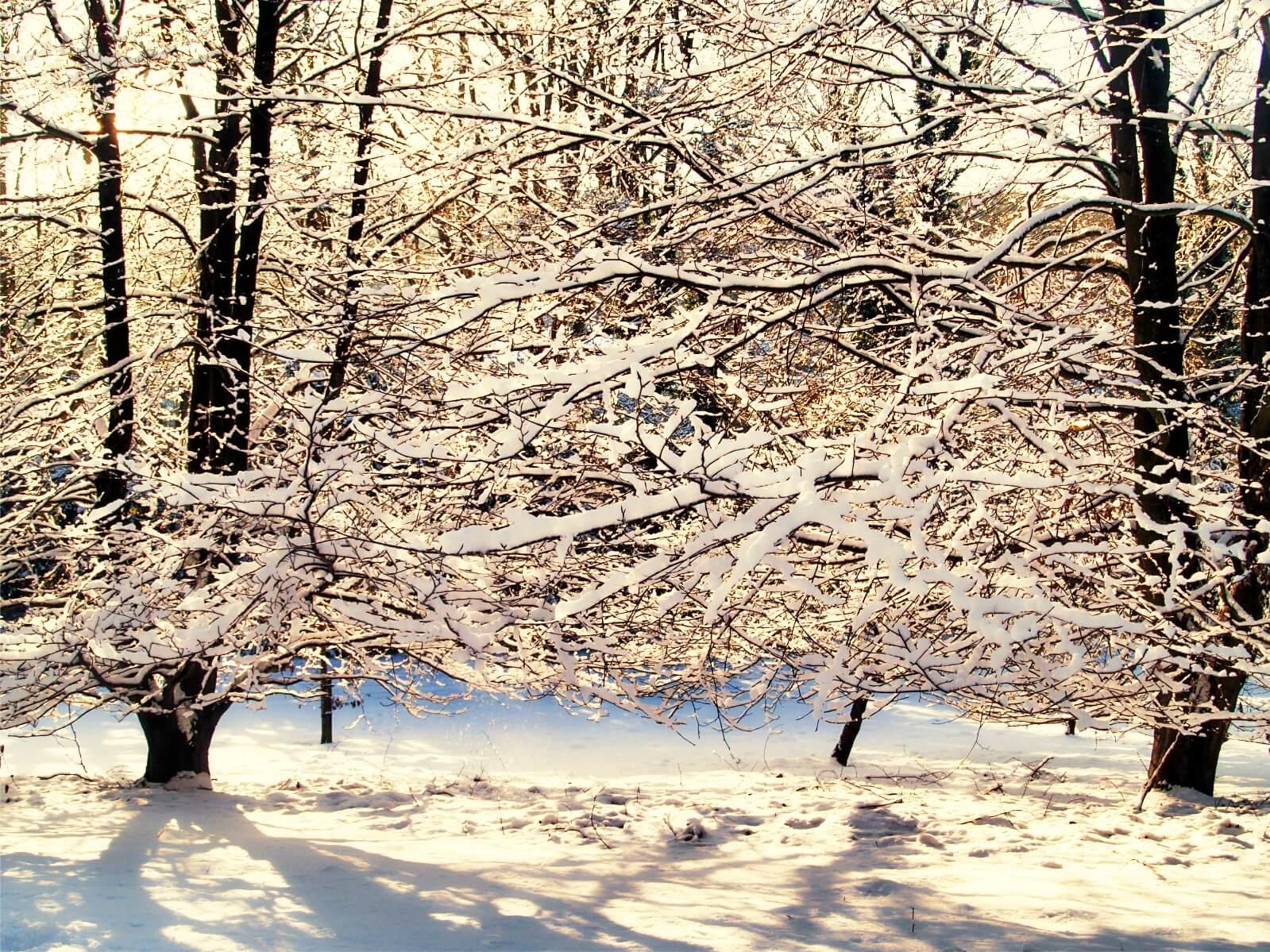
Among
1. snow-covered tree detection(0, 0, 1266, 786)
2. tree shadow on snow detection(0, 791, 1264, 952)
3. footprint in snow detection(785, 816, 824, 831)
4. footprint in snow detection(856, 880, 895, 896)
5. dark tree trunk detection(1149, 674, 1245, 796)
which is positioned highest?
snow-covered tree detection(0, 0, 1266, 786)

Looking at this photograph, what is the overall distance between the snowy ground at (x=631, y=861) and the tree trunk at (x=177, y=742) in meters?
0.38

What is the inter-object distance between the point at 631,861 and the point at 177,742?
3.92 m

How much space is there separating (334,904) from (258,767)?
20.4 feet

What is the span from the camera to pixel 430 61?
832 cm

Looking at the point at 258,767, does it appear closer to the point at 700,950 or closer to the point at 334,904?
the point at 334,904

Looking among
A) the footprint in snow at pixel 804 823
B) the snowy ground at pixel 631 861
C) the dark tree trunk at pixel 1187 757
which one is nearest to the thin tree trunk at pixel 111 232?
the snowy ground at pixel 631 861

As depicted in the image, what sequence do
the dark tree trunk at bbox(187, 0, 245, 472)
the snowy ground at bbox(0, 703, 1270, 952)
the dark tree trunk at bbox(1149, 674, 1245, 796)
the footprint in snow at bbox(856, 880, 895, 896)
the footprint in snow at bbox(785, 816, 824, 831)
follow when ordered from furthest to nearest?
1. the footprint in snow at bbox(785, 816, 824, 831)
2. the dark tree trunk at bbox(187, 0, 245, 472)
3. the dark tree trunk at bbox(1149, 674, 1245, 796)
4. the footprint in snow at bbox(856, 880, 895, 896)
5. the snowy ground at bbox(0, 703, 1270, 952)

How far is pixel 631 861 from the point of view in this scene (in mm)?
6664

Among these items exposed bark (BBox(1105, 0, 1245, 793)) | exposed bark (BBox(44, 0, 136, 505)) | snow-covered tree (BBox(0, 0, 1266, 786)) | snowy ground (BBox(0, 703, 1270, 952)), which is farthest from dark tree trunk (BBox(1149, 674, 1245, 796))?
exposed bark (BBox(44, 0, 136, 505))

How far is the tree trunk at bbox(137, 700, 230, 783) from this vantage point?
8.11 m

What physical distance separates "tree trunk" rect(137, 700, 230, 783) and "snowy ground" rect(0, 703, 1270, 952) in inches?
15.0

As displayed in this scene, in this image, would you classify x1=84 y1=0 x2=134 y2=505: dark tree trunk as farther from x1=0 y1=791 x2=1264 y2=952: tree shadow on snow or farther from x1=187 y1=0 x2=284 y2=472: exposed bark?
x1=0 y1=791 x2=1264 y2=952: tree shadow on snow

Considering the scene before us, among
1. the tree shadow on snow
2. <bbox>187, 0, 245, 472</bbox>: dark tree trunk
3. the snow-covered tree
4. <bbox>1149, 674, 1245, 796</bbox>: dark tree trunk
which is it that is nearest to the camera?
the snow-covered tree

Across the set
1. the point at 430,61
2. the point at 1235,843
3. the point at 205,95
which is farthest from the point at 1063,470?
the point at 430,61
